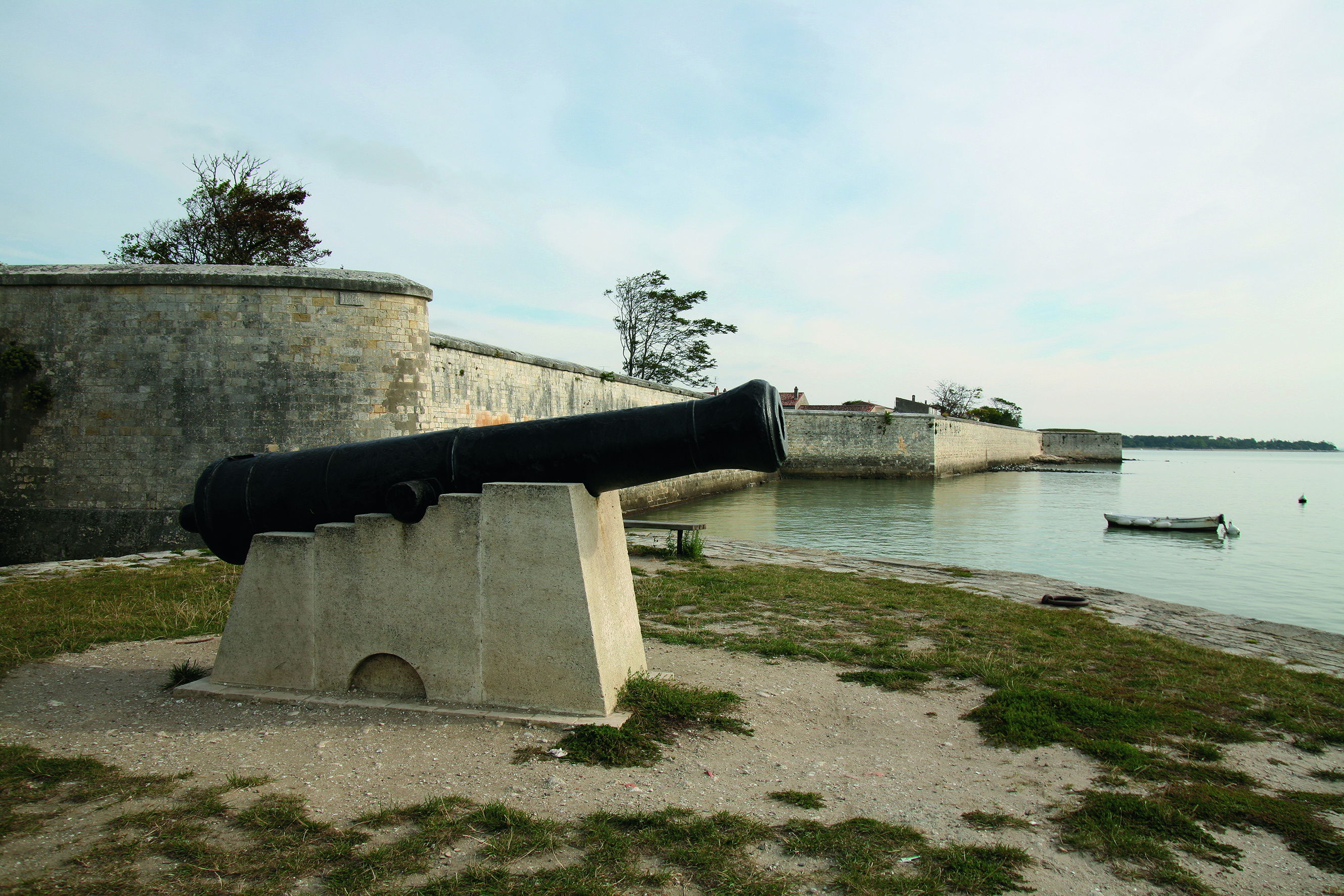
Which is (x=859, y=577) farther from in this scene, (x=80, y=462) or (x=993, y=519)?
(x=993, y=519)

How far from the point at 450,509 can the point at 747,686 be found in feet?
5.73

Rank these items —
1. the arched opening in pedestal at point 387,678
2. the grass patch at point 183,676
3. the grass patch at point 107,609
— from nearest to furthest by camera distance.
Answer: the arched opening in pedestal at point 387,678 → the grass patch at point 183,676 → the grass patch at point 107,609

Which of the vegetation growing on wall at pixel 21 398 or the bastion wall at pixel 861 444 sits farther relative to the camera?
the bastion wall at pixel 861 444

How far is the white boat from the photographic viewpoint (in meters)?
18.9

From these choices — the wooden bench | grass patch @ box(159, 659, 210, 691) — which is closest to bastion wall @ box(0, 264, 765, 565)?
the wooden bench

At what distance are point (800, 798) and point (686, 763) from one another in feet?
1.63

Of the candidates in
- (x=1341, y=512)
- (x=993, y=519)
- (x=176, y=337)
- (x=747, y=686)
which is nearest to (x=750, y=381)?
(x=747, y=686)

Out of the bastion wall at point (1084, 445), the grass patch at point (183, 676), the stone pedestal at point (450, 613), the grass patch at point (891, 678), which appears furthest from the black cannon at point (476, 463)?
the bastion wall at point (1084, 445)

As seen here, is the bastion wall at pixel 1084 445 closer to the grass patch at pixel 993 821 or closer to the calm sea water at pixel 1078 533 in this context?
the calm sea water at pixel 1078 533

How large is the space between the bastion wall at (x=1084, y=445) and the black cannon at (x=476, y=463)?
72.6 metres

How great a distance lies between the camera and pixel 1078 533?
18.7 metres

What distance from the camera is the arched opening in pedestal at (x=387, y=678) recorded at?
3631 millimetres

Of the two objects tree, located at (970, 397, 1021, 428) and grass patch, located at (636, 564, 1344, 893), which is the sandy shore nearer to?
grass patch, located at (636, 564, 1344, 893)

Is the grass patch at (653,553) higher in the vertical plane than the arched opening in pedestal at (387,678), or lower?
lower
